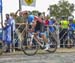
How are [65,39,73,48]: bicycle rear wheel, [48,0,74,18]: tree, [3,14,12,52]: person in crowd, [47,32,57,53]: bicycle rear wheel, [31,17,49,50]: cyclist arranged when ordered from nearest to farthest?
1. [31,17,49,50]: cyclist
2. [47,32,57,53]: bicycle rear wheel
3. [3,14,12,52]: person in crowd
4. [65,39,73,48]: bicycle rear wheel
5. [48,0,74,18]: tree

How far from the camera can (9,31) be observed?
16.0 metres

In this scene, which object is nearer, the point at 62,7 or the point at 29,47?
the point at 29,47

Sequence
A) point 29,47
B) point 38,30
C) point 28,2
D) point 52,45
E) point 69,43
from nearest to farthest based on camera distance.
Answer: point 29,47 < point 38,30 < point 52,45 < point 28,2 < point 69,43

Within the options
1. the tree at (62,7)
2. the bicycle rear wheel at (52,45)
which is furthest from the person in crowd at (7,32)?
the tree at (62,7)

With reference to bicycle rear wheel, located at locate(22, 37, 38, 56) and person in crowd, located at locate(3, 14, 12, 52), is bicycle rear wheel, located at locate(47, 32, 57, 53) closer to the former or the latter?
bicycle rear wheel, located at locate(22, 37, 38, 56)

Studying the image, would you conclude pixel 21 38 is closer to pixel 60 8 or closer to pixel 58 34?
pixel 58 34

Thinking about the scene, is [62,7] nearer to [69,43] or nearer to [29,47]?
[69,43]

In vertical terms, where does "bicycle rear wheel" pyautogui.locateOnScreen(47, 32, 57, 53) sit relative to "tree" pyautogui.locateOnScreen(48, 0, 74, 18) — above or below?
below

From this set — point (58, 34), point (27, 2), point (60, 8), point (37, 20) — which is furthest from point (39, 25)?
point (60, 8)

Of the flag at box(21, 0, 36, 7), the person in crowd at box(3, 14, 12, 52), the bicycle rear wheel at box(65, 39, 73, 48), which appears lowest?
the bicycle rear wheel at box(65, 39, 73, 48)

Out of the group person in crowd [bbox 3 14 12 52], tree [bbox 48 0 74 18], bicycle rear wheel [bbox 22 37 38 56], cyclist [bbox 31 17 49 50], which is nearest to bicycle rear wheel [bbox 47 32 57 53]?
cyclist [bbox 31 17 49 50]

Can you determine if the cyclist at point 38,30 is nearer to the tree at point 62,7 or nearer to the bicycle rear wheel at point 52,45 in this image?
the bicycle rear wheel at point 52,45

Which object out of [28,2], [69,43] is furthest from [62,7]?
[28,2]

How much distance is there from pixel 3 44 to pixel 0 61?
9.27 feet
